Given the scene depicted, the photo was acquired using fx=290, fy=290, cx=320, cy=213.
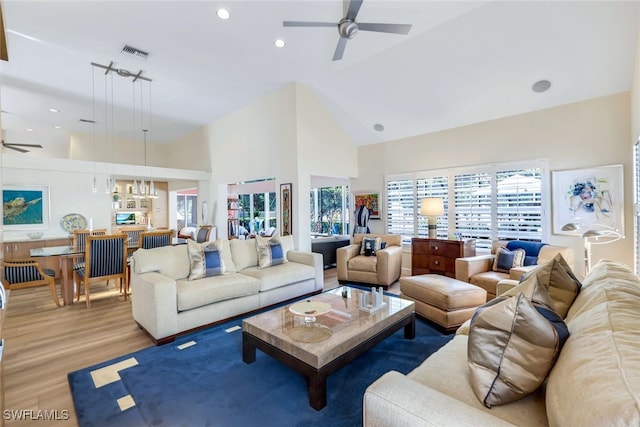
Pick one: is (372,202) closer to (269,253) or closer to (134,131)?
(269,253)

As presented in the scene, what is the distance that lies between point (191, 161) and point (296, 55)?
571cm

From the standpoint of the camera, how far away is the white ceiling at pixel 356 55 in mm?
3363

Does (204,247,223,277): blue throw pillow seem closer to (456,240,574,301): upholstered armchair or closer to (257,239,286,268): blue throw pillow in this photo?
(257,239,286,268): blue throw pillow

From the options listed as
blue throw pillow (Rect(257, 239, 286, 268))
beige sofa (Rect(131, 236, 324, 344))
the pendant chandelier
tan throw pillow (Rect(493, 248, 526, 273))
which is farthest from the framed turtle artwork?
tan throw pillow (Rect(493, 248, 526, 273))

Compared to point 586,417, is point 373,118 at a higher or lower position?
higher

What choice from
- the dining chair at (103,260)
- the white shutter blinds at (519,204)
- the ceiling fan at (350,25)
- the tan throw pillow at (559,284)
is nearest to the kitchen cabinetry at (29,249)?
the dining chair at (103,260)

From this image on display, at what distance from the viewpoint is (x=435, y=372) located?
60.7 inches

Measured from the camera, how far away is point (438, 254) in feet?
15.9

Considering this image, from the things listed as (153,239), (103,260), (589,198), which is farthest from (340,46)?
(103,260)

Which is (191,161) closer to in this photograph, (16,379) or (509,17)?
(16,379)

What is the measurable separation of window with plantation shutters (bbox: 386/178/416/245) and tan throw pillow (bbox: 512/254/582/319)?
4.00m

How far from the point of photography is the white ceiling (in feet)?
11.0

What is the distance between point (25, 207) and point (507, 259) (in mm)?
9150

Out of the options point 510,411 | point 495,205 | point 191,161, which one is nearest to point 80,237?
point 191,161
